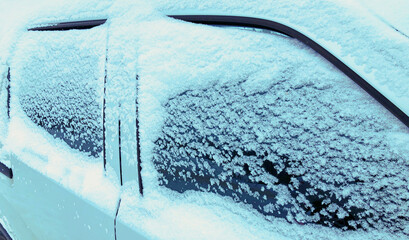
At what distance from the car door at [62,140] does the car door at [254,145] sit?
18 cm

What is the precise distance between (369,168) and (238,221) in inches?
15.7

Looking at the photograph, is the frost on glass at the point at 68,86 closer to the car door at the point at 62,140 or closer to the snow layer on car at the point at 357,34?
the car door at the point at 62,140

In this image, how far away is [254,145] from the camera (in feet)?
3.35

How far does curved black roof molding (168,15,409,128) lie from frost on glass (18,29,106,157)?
1.37ft

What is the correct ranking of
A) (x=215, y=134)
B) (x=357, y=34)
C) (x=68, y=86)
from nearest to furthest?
(x=357, y=34)
(x=215, y=134)
(x=68, y=86)

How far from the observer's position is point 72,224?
1434 millimetres

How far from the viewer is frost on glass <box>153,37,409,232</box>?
872 millimetres

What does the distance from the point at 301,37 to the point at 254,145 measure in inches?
13.3

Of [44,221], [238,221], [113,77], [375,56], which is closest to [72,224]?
[44,221]

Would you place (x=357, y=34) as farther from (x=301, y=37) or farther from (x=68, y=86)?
(x=68, y=86)

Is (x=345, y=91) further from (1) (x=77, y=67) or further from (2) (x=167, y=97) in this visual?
(1) (x=77, y=67)

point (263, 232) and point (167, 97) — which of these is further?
point (167, 97)

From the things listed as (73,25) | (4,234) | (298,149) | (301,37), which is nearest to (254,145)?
(298,149)

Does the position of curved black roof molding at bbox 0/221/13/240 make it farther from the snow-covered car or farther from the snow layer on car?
the snow layer on car
